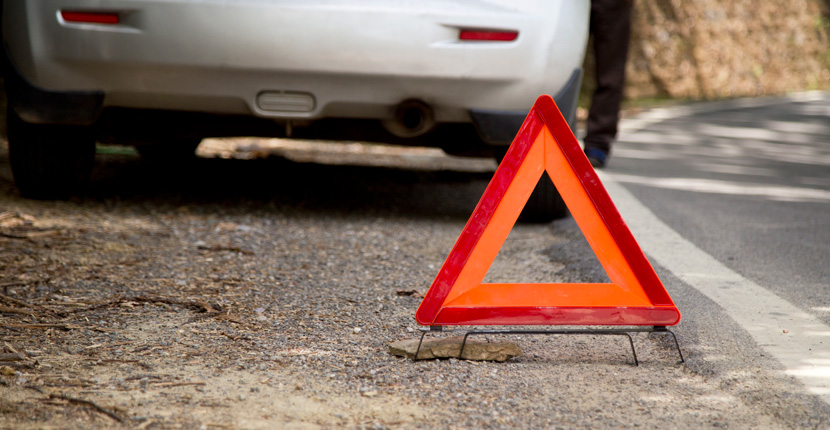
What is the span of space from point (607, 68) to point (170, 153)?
111 inches

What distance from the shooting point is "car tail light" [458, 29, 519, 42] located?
3541mm

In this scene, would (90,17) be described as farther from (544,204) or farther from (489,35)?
(544,204)

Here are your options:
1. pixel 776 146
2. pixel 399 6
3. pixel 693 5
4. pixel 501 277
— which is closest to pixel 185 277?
pixel 501 277

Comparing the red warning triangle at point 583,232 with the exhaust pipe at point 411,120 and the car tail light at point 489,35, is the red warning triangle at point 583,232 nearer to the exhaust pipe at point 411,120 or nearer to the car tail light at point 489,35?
the car tail light at point 489,35

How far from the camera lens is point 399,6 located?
3.48 meters

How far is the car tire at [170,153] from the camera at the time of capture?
18.0 feet

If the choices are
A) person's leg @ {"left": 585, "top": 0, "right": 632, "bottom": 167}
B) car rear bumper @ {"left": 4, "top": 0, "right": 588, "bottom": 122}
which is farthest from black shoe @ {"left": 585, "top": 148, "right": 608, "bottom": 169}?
car rear bumper @ {"left": 4, "top": 0, "right": 588, "bottom": 122}

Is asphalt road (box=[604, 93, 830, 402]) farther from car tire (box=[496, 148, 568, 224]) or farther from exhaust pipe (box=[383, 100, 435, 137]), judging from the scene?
exhaust pipe (box=[383, 100, 435, 137])

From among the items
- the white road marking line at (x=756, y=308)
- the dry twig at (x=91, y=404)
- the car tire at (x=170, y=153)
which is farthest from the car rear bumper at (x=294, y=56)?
the dry twig at (x=91, y=404)

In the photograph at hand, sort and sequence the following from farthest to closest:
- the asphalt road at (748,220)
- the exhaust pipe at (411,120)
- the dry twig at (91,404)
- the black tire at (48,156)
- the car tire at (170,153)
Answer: the car tire at (170,153)
the black tire at (48,156)
the exhaust pipe at (411,120)
the asphalt road at (748,220)
the dry twig at (91,404)

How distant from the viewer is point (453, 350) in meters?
2.28

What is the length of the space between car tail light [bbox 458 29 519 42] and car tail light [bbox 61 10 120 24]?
4.56 feet

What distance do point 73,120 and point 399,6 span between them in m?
1.44

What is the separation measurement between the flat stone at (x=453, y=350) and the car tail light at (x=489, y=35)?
5.33 feet
